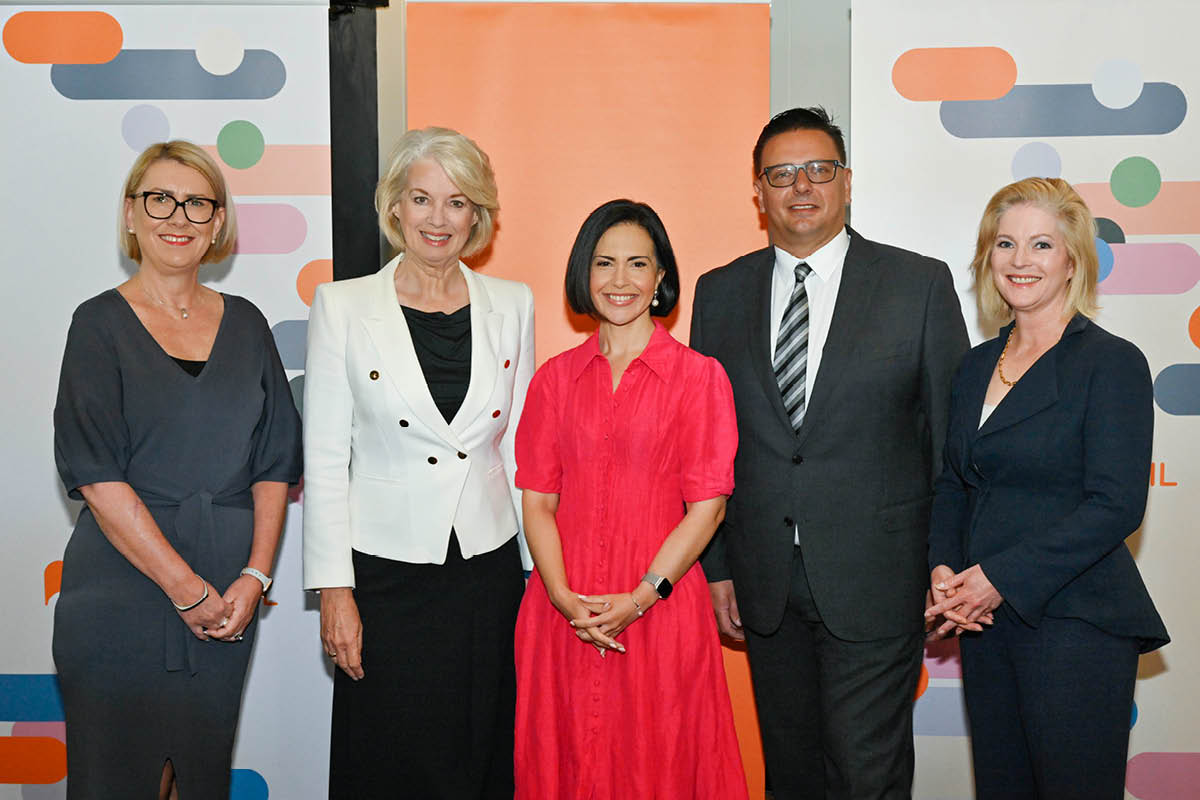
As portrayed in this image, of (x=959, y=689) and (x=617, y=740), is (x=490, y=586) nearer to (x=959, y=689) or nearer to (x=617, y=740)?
(x=617, y=740)

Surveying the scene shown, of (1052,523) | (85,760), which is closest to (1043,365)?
(1052,523)

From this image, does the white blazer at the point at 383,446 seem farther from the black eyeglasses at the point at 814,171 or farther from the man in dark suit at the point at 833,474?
the black eyeglasses at the point at 814,171

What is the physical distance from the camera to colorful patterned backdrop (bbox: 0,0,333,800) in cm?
347

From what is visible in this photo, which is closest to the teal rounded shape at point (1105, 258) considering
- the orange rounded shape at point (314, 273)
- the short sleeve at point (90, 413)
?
the orange rounded shape at point (314, 273)

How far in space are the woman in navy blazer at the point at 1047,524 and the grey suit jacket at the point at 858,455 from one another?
4.7 inches

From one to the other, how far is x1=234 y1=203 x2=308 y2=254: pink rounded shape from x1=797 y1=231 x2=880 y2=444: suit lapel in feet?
6.66

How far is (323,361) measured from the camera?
8.39ft

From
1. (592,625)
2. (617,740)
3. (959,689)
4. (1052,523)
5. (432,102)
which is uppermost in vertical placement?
(432,102)

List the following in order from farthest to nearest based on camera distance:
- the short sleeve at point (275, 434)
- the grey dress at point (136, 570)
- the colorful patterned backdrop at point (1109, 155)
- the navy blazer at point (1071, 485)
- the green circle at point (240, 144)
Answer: the green circle at point (240, 144), the colorful patterned backdrop at point (1109, 155), the short sleeve at point (275, 434), the grey dress at point (136, 570), the navy blazer at point (1071, 485)

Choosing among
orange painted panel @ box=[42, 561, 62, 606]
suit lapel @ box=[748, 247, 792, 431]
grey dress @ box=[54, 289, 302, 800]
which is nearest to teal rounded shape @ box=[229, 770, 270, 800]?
orange painted panel @ box=[42, 561, 62, 606]

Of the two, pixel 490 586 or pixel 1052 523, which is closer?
pixel 1052 523

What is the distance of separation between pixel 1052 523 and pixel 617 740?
1.18 m

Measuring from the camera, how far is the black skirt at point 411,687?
256 cm

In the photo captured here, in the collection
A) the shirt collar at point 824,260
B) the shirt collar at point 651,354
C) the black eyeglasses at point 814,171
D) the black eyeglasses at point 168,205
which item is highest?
the black eyeglasses at point 814,171
